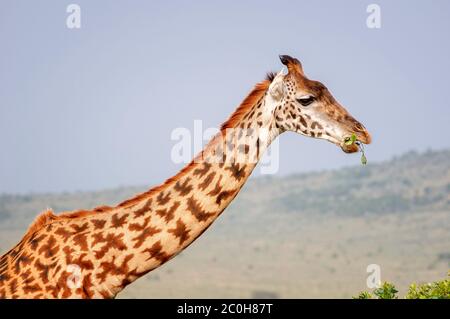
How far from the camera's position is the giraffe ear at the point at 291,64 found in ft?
39.0

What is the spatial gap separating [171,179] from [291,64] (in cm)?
188

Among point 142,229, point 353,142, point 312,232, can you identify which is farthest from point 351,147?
point 312,232

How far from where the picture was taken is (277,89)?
38.5 feet

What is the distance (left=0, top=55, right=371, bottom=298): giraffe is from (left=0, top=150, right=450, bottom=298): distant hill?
65.3 meters

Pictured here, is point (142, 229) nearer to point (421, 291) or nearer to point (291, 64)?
point (291, 64)

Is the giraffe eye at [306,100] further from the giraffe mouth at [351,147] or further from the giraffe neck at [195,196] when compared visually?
the giraffe mouth at [351,147]

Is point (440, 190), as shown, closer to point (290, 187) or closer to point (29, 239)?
point (290, 187)

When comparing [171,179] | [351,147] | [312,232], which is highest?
[312,232]

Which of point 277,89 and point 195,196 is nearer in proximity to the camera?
point 195,196

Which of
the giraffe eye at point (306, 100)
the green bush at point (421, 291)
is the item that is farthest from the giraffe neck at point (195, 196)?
the green bush at point (421, 291)

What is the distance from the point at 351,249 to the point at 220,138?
320 ft

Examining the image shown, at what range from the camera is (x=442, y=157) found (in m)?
139

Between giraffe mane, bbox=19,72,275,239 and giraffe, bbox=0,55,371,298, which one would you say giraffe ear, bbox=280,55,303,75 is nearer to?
giraffe, bbox=0,55,371,298
